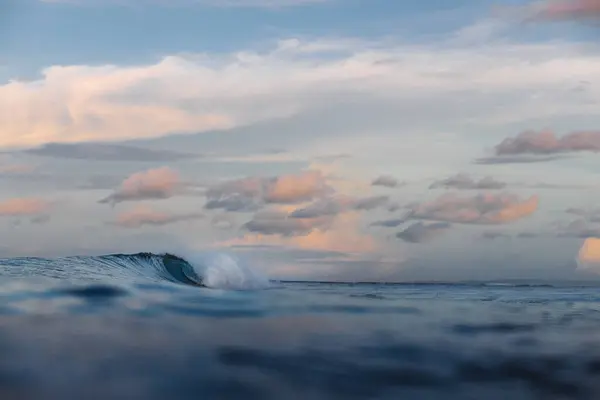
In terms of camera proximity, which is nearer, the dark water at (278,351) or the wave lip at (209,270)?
the dark water at (278,351)

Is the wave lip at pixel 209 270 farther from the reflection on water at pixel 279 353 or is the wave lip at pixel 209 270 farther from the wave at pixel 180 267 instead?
the reflection on water at pixel 279 353

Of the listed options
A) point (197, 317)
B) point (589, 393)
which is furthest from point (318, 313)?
point (589, 393)

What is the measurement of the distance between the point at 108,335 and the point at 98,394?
3140 millimetres

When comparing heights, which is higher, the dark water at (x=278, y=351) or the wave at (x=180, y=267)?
the wave at (x=180, y=267)

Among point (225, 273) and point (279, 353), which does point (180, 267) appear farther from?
point (279, 353)

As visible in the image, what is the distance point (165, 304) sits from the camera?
13086 mm

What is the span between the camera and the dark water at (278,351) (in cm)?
587

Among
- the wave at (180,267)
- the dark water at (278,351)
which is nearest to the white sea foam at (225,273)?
the wave at (180,267)

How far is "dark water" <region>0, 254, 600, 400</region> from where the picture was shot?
5871mm

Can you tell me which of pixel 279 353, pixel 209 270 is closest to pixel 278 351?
pixel 279 353

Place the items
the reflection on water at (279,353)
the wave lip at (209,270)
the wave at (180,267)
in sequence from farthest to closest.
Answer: the wave lip at (209,270) < the wave at (180,267) < the reflection on water at (279,353)

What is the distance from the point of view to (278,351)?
777 centimetres

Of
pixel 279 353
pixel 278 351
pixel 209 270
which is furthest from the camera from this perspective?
pixel 209 270

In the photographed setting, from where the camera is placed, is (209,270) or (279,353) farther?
(209,270)
